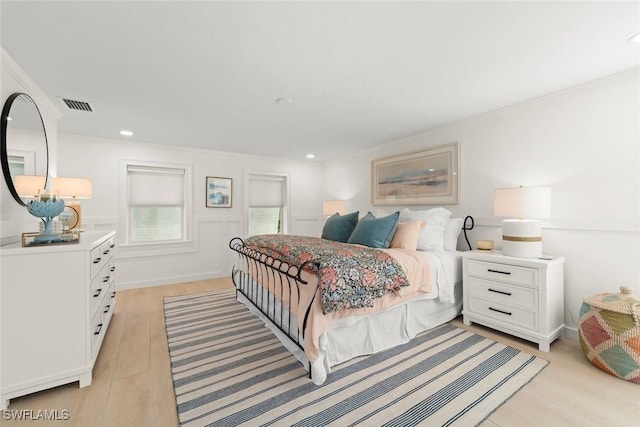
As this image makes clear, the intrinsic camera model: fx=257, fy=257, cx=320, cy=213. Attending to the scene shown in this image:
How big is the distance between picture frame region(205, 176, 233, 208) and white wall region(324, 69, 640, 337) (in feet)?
13.3

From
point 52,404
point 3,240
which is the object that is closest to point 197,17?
point 3,240

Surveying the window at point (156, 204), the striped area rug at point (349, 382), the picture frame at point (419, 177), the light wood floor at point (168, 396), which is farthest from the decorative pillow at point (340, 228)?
the window at point (156, 204)

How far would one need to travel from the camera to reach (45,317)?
5.37ft

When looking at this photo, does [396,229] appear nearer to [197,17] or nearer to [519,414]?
[519,414]

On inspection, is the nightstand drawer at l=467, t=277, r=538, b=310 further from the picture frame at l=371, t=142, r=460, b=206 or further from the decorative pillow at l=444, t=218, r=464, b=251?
the picture frame at l=371, t=142, r=460, b=206

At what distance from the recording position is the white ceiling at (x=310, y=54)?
146 cm

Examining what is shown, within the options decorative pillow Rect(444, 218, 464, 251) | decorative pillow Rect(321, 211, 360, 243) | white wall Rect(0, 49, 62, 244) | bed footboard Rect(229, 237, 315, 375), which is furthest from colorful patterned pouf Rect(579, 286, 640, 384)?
white wall Rect(0, 49, 62, 244)

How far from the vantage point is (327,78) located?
7.20 feet

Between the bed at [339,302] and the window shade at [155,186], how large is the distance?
7.61ft

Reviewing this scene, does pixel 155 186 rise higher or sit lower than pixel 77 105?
lower

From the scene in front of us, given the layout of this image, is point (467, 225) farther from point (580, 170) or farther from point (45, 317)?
point (45, 317)

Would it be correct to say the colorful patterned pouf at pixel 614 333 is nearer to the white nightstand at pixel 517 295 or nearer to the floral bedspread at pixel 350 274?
the white nightstand at pixel 517 295

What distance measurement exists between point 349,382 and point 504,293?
1679 mm

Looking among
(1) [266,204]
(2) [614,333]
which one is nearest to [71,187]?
(1) [266,204]
